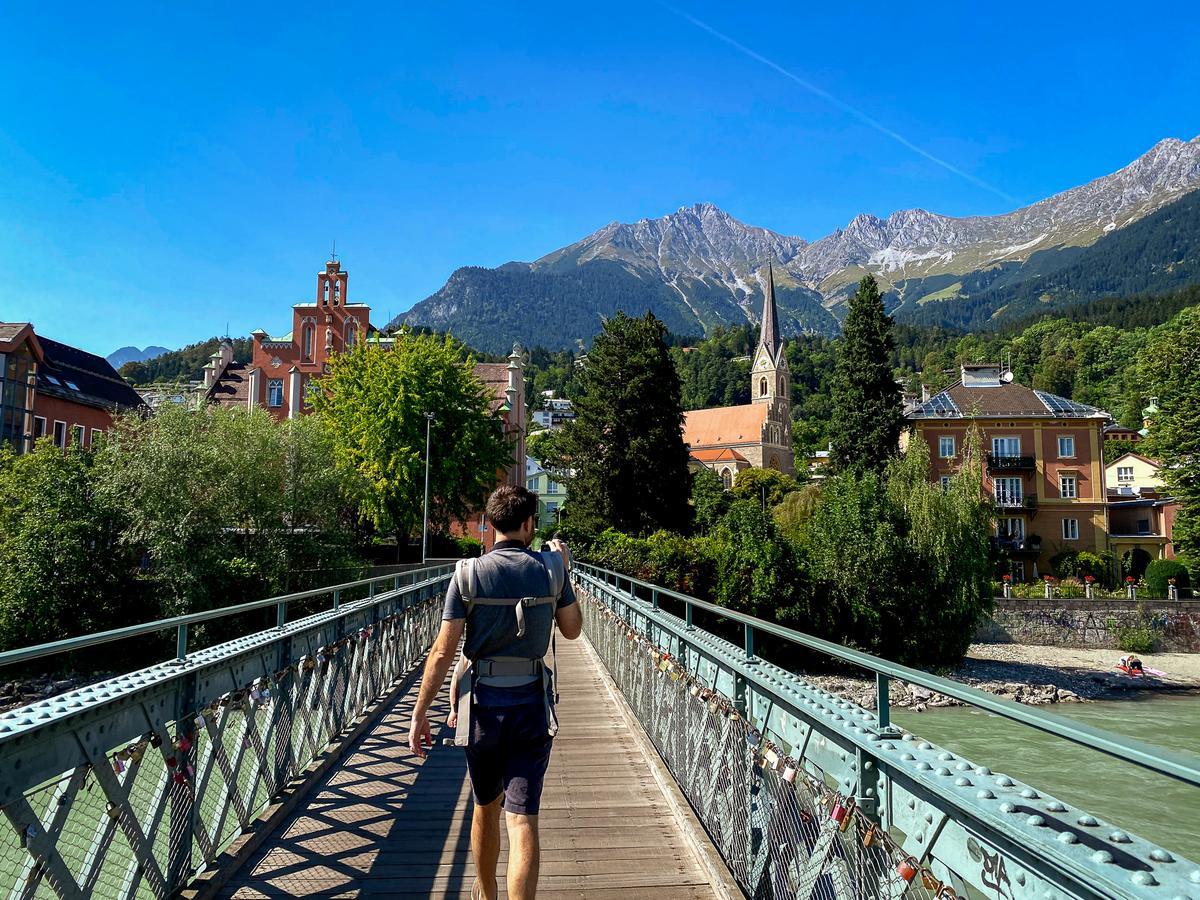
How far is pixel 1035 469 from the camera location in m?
51.6

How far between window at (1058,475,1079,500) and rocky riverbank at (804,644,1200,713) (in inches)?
470

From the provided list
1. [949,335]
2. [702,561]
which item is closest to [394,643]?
[702,561]

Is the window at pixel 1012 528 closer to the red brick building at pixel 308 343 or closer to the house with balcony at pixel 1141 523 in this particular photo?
the house with balcony at pixel 1141 523

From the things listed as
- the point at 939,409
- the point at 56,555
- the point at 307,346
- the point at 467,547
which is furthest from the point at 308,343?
the point at 939,409

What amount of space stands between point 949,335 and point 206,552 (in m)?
195

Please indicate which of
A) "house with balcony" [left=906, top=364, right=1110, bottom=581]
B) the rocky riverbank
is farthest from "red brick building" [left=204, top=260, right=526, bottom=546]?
the rocky riverbank

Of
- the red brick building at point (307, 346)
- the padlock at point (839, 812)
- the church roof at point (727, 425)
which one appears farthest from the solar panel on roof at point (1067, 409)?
the church roof at point (727, 425)

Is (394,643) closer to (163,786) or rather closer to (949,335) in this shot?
(163,786)

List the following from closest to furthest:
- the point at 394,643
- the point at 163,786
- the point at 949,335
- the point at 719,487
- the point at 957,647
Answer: the point at 163,786
the point at 394,643
the point at 957,647
the point at 719,487
the point at 949,335

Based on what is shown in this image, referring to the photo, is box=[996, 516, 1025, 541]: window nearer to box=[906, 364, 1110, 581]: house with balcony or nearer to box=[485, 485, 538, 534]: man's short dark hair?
box=[906, 364, 1110, 581]: house with balcony

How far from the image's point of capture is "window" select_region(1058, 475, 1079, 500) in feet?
167

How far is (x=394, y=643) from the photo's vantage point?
10.8 m

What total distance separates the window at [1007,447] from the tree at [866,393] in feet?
20.5

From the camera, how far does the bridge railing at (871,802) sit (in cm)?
183
